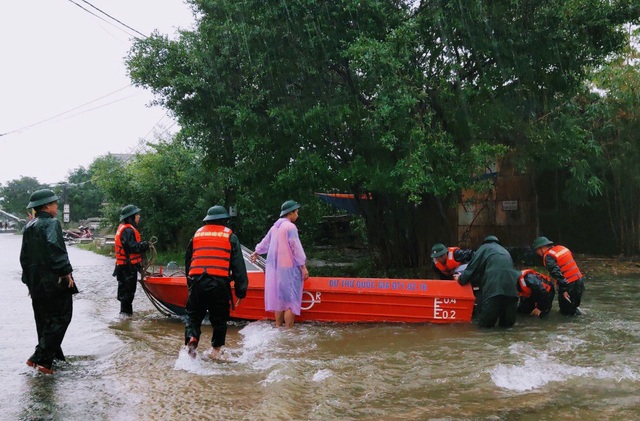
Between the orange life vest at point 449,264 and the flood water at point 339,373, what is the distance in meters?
1.04

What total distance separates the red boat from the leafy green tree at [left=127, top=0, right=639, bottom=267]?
256 cm

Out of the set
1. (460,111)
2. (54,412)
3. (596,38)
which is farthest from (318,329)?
(596,38)

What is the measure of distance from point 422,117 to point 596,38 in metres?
3.70

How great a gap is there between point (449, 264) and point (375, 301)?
1.36m

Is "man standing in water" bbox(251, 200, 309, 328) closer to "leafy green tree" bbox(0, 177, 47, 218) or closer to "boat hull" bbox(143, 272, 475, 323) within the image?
"boat hull" bbox(143, 272, 475, 323)

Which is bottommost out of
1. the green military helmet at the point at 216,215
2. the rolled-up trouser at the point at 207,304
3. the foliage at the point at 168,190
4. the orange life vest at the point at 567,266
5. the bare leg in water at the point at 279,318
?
the bare leg in water at the point at 279,318

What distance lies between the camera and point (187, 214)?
22.6 m

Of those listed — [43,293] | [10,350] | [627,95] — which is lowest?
[10,350]

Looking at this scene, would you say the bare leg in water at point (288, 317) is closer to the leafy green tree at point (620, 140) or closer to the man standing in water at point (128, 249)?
the man standing in water at point (128, 249)

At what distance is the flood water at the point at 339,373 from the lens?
465 centimetres

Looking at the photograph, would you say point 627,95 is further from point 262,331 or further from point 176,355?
point 176,355

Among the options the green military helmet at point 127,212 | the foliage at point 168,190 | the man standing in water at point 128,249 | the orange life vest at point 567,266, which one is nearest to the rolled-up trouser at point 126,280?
the man standing in water at point 128,249

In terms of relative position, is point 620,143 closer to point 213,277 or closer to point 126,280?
point 126,280

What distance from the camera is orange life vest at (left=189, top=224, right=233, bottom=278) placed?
20.1 feet
